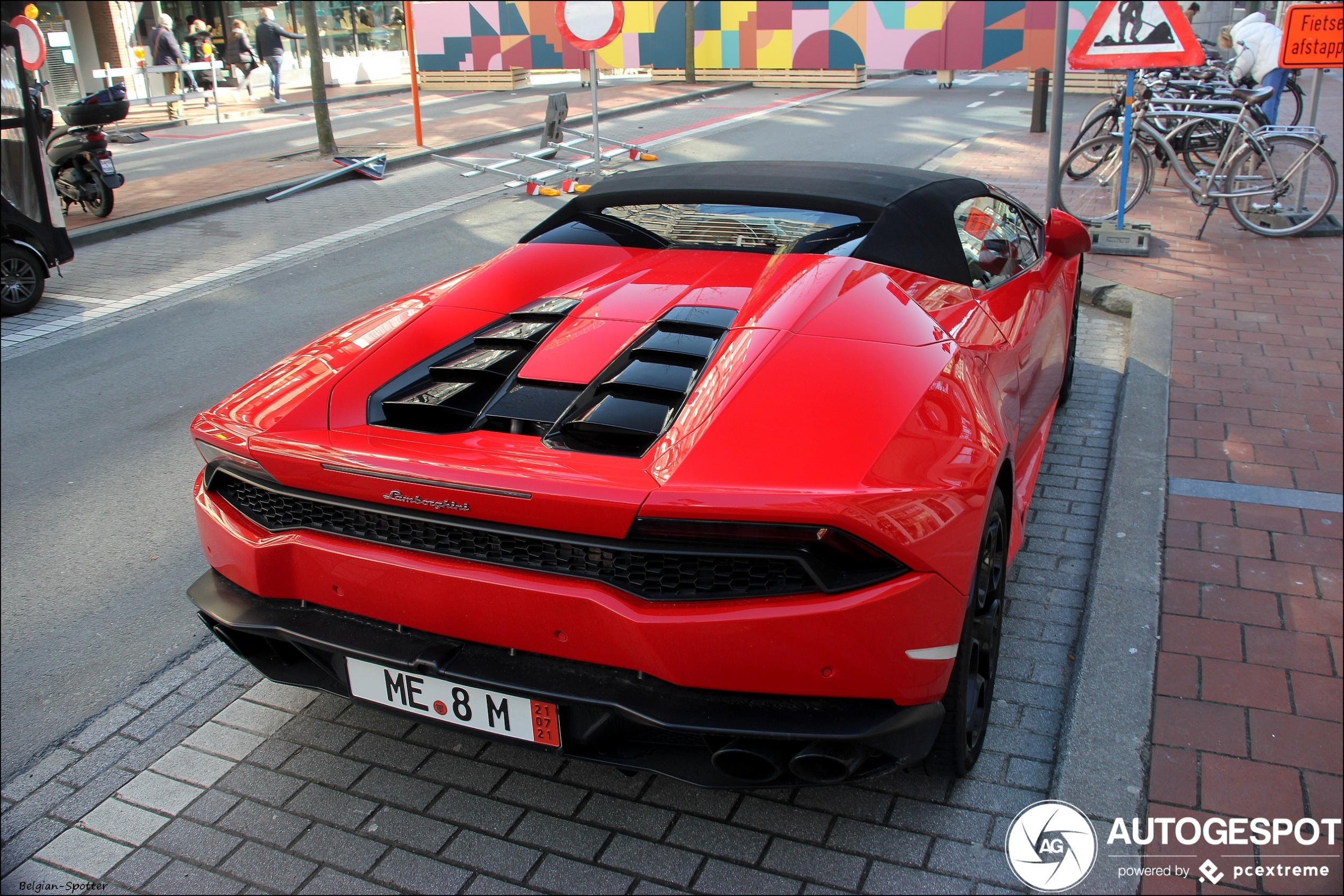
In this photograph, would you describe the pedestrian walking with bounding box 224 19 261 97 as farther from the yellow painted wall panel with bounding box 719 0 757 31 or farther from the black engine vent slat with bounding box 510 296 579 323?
the black engine vent slat with bounding box 510 296 579 323

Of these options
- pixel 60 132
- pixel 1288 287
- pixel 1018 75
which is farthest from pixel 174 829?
pixel 1018 75

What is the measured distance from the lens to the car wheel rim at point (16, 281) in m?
7.97

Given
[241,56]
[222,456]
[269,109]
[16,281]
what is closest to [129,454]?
[222,456]

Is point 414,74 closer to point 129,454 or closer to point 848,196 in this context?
point 129,454

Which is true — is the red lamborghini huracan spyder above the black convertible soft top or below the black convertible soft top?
below

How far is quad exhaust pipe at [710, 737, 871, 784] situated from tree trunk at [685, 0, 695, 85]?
26.1 m

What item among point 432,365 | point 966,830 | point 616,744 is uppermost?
point 432,365

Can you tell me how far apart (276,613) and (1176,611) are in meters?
2.74

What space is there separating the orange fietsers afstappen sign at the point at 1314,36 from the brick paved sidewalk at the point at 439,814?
7.90 m

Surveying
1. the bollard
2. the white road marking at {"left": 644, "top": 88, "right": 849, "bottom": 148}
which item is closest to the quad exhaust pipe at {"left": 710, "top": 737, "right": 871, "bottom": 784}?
the white road marking at {"left": 644, "top": 88, "right": 849, "bottom": 148}

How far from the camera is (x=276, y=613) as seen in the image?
2.54 metres

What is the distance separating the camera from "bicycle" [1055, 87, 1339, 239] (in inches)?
340

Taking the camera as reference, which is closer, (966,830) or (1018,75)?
(966,830)

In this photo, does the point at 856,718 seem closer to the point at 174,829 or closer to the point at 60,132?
the point at 174,829
